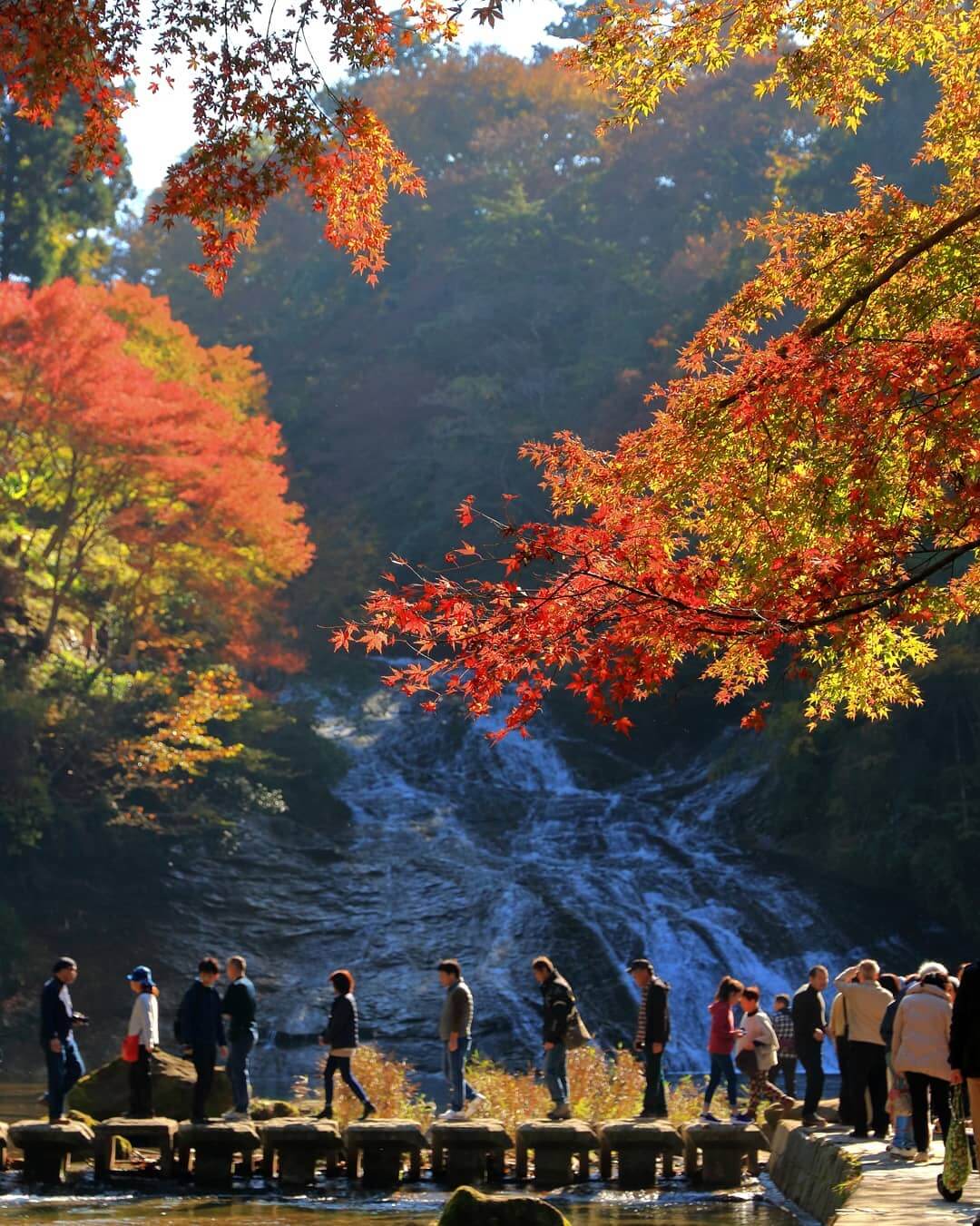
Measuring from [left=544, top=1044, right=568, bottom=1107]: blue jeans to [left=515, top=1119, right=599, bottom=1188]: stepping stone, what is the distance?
706mm

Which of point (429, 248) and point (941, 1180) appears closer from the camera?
point (941, 1180)

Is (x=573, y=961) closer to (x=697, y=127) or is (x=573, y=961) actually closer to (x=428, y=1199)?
(x=428, y=1199)

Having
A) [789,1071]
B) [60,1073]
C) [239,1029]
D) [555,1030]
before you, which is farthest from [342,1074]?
[789,1071]

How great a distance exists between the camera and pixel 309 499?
52.8 metres

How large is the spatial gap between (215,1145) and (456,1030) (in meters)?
2.59

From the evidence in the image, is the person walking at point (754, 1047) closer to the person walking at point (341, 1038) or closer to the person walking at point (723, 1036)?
the person walking at point (723, 1036)

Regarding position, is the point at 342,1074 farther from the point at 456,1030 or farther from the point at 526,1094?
the point at 526,1094

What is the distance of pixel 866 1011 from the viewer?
12.8 metres

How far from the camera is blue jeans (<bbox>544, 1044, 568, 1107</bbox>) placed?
48.6ft

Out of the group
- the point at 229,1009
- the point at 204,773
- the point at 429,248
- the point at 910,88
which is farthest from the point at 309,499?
the point at 229,1009

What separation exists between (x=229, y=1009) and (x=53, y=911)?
56.7 ft

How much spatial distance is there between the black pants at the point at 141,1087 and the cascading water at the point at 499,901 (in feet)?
33.0

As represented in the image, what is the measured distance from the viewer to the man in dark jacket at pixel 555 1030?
48.4 feet

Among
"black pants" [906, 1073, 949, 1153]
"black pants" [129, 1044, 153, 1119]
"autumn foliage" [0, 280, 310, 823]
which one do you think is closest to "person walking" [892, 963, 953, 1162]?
"black pants" [906, 1073, 949, 1153]
